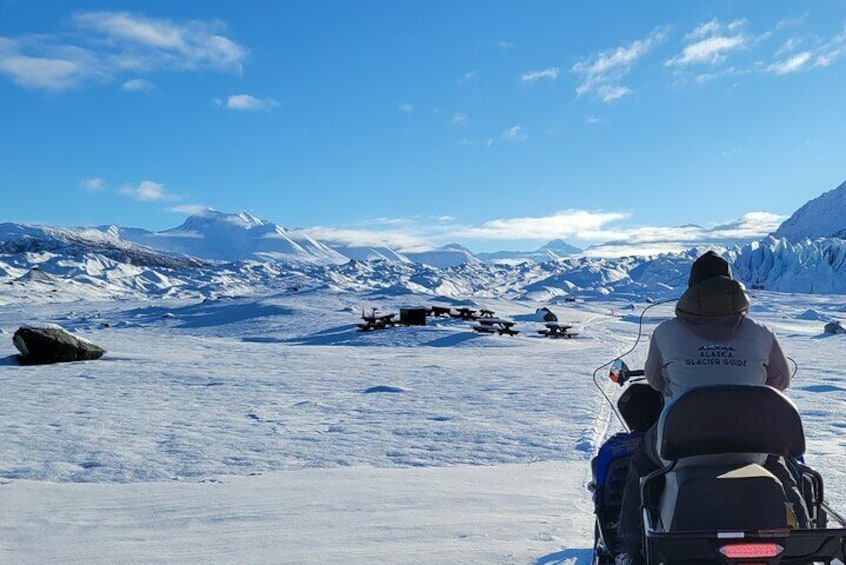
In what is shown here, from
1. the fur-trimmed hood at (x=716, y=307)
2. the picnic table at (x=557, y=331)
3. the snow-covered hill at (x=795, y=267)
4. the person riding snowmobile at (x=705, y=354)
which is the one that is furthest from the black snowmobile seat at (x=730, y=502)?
the snow-covered hill at (x=795, y=267)

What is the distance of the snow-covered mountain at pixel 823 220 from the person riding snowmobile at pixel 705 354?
647 feet

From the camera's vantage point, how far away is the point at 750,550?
2.32 m

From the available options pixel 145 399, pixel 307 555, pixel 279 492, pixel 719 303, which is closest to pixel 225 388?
pixel 145 399

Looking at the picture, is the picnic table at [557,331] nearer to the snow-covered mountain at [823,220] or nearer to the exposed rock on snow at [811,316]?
the exposed rock on snow at [811,316]

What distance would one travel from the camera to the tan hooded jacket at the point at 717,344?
2873 mm

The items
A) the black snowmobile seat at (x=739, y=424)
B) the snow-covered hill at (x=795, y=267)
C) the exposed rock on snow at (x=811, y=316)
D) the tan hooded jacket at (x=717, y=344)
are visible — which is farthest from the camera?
the snow-covered hill at (x=795, y=267)

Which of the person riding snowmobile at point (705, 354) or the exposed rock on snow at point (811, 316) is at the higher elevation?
the person riding snowmobile at point (705, 354)

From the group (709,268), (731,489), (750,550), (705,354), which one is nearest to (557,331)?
(709,268)

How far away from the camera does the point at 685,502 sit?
2.47 metres

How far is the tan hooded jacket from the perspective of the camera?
9.43ft

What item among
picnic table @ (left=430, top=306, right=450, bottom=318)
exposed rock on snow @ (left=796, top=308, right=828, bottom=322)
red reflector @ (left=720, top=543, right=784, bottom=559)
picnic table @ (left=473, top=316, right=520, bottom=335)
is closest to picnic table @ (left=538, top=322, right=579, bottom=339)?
picnic table @ (left=473, top=316, right=520, bottom=335)

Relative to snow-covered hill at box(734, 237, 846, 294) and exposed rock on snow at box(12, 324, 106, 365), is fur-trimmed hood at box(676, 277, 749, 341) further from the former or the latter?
snow-covered hill at box(734, 237, 846, 294)

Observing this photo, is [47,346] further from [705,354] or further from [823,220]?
[823,220]

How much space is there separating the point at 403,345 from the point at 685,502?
1974 centimetres
